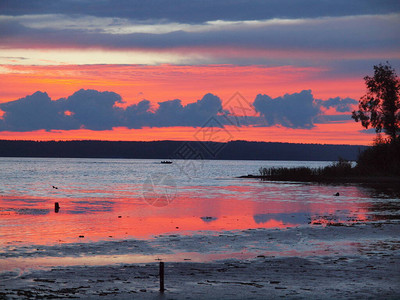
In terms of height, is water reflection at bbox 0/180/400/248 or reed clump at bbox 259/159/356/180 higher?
reed clump at bbox 259/159/356/180

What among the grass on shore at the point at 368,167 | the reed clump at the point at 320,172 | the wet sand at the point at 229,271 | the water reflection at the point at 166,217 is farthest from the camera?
the reed clump at the point at 320,172

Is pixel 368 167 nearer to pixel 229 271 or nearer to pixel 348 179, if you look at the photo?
pixel 348 179

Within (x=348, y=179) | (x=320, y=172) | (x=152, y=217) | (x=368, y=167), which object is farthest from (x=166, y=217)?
(x=320, y=172)

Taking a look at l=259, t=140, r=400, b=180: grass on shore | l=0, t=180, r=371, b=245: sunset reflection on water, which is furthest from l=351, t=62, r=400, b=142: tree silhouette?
l=0, t=180, r=371, b=245: sunset reflection on water

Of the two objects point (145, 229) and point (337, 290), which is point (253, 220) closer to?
point (145, 229)

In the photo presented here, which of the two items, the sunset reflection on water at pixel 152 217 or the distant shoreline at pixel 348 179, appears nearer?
the sunset reflection on water at pixel 152 217

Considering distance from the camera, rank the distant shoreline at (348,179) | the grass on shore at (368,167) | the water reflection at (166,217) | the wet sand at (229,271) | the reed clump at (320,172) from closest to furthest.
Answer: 1. the wet sand at (229,271)
2. the water reflection at (166,217)
3. the distant shoreline at (348,179)
4. the grass on shore at (368,167)
5. the reed clump at (320,172)

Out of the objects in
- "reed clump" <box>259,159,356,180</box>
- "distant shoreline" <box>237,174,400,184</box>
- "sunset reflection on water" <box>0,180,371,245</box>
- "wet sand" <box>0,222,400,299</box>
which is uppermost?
"reed clump" <box>259,159,356,180</box>

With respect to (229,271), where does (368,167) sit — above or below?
above

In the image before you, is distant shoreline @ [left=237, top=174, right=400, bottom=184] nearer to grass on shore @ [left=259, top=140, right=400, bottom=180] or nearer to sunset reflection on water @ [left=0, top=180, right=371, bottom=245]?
grass on shore @ [left=259, top=140, right=400, bottom=180]

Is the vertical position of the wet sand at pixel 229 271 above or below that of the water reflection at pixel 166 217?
below

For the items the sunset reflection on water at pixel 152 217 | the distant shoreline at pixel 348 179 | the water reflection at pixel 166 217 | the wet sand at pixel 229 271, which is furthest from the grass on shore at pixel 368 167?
the wet sand at pixel 229 271

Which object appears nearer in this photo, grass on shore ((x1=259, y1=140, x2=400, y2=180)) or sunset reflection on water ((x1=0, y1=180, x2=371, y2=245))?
sunset reflection on water ((x1=0, y1=180, x2=371, y2=245))

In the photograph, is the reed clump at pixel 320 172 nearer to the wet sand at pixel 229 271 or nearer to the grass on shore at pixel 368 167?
the grass on shore at pixel 368 167
